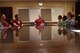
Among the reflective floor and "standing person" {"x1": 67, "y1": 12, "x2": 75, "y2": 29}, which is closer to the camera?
the reflective floor

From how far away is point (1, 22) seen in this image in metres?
3.62

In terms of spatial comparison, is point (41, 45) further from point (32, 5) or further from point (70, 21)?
point (32, 5)

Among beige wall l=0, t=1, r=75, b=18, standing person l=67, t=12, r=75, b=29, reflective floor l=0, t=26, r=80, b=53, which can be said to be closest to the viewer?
reflective floor l=0, t=26, r=80, b=53

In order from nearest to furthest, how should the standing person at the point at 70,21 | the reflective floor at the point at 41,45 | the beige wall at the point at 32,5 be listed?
the reflective floor at the point at 41,45, the standing person at the point at 70,21, the beige wall at the point at 32,5

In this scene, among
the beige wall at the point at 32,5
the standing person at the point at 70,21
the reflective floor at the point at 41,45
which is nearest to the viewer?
the reflective floor at the point at 41,45

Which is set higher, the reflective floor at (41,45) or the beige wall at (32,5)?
the beige wall at (32,5)

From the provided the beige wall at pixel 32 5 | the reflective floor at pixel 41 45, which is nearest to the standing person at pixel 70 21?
the reflective floor at pixel 41 45

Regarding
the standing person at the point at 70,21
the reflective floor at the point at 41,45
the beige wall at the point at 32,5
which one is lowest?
the reflective floor at the point at 41,45

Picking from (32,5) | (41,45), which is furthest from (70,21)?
(32,5)

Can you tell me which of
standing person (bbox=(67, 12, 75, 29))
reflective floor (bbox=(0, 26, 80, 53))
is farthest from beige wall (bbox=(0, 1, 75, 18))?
reflective floor (bbox=(0, 26, 80, 53))

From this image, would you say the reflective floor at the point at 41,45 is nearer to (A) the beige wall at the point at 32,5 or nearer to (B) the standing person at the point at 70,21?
(B) the standing person at the point at 70,21

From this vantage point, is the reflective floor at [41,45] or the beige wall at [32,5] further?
the beige wall at [32,5]

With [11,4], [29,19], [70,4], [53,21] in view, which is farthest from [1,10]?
[70,4]

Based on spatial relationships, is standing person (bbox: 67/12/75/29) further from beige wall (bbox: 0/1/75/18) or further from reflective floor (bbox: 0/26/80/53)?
beige wall (bbox: 0/1/75/18)
